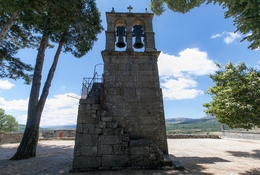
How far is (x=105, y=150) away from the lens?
4.52m

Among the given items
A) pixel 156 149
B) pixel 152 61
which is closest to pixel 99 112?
pixel 156 149

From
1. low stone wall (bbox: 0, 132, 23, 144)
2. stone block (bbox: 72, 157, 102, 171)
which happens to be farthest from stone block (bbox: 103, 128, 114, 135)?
low stone wall (bbox: 0, 132, 23, 144)

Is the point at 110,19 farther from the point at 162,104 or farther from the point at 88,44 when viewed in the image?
the point at 162,104

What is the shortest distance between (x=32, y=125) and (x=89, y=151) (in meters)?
4.56

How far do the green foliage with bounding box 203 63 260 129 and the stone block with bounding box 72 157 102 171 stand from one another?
18.9 feet

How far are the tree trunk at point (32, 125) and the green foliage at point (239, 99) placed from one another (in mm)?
9177

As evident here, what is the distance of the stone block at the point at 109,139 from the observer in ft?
15.0

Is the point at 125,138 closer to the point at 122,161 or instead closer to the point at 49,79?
the point at 122,161

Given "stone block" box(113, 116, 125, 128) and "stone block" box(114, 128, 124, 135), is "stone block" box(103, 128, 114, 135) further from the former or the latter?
"stone block" box(113, 116, 125, 128)

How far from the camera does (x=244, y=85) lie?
6.23 meters

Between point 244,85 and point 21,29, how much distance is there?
12.0 meters

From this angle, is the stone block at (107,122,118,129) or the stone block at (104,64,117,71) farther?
the stone block at (104,64,117,71)

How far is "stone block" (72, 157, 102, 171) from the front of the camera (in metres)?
4.38

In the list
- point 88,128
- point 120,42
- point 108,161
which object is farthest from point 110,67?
point 108,161
